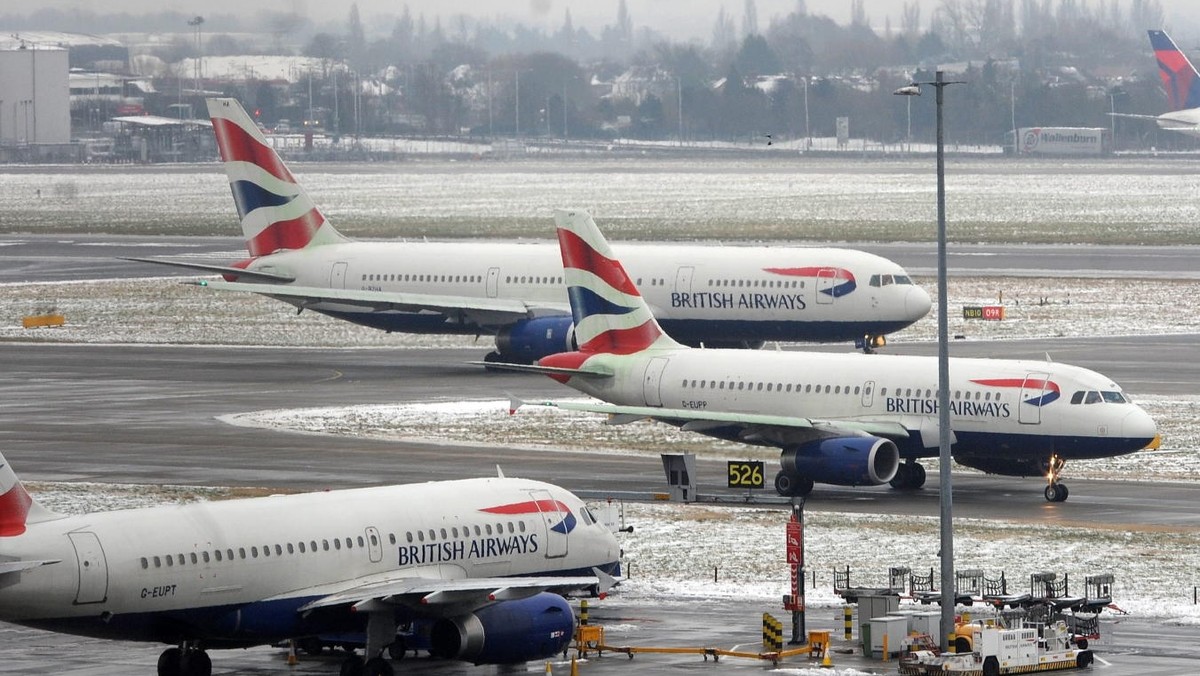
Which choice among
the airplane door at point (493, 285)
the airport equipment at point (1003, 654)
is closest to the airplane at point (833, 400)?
the airport equipment at point (1003, 654)

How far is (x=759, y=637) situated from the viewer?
1521 inches

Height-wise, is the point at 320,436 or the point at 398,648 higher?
the point at 320,436

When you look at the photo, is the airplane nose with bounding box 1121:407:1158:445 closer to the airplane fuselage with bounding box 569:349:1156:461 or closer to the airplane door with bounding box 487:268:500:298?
the airplane fuselage with bounding box 569:349:1156:461

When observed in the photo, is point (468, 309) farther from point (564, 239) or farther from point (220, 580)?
point (220, 580)

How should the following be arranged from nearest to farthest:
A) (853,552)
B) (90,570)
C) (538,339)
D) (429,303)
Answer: (90,570), (853,552), (538,339), (429,303)

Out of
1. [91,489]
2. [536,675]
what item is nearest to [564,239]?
[91,489]

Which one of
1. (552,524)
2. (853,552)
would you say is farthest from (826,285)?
(552,524)

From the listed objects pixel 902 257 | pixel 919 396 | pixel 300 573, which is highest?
pixel 902 257

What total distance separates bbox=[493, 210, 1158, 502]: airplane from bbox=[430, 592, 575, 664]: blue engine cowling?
19538 mm

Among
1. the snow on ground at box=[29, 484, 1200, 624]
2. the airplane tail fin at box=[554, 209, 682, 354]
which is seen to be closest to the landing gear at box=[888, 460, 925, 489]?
the snow on ground at box=[29, 484, 1200, 624]

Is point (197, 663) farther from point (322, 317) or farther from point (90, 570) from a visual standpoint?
point (322, 317)

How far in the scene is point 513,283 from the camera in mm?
84750

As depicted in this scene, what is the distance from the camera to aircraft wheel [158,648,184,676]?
34125 millimetres

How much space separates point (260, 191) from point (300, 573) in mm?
54422
